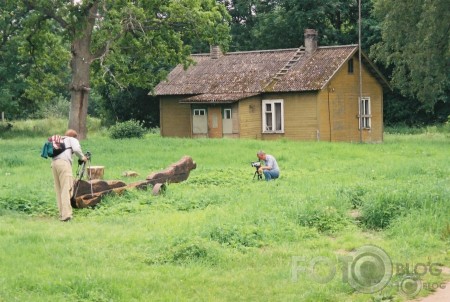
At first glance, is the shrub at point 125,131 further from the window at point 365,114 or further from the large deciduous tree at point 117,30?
the window at point 365,114

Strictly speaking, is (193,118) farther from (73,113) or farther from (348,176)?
(348,176)

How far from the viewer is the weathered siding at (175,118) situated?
46.9 m

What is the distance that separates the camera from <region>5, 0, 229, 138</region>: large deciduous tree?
34312 millimetres

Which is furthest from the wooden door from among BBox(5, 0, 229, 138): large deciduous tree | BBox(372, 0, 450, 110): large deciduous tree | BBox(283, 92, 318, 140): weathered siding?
BBox(372, 0, 450, 110): large deciduous tree

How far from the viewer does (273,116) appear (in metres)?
43.0

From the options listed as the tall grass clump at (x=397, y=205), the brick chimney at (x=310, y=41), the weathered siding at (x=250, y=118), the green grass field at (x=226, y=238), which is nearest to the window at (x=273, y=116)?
the weathered siding at (x=250, y=118)

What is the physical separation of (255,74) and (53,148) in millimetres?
30027

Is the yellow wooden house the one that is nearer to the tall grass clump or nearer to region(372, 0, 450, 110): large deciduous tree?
region(372, 0, 450, 110): large deciduous tree

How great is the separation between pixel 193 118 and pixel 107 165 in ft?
67.6

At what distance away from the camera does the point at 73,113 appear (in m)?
36.3

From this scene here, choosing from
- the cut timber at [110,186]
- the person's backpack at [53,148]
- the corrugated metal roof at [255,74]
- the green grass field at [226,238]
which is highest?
the corrugated metal roof at [255,74]

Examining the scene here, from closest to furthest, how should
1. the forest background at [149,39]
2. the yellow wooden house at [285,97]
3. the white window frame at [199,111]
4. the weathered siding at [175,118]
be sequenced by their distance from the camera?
the forest background at [149,39] < the yellow wooden house at [285,97] < the white window frame at [199,111] < the weathered siding at [175,118]

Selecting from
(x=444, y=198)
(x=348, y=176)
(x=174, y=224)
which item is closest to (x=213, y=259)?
(x=174, y=224)

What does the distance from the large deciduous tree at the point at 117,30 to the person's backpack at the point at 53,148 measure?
752 inches
